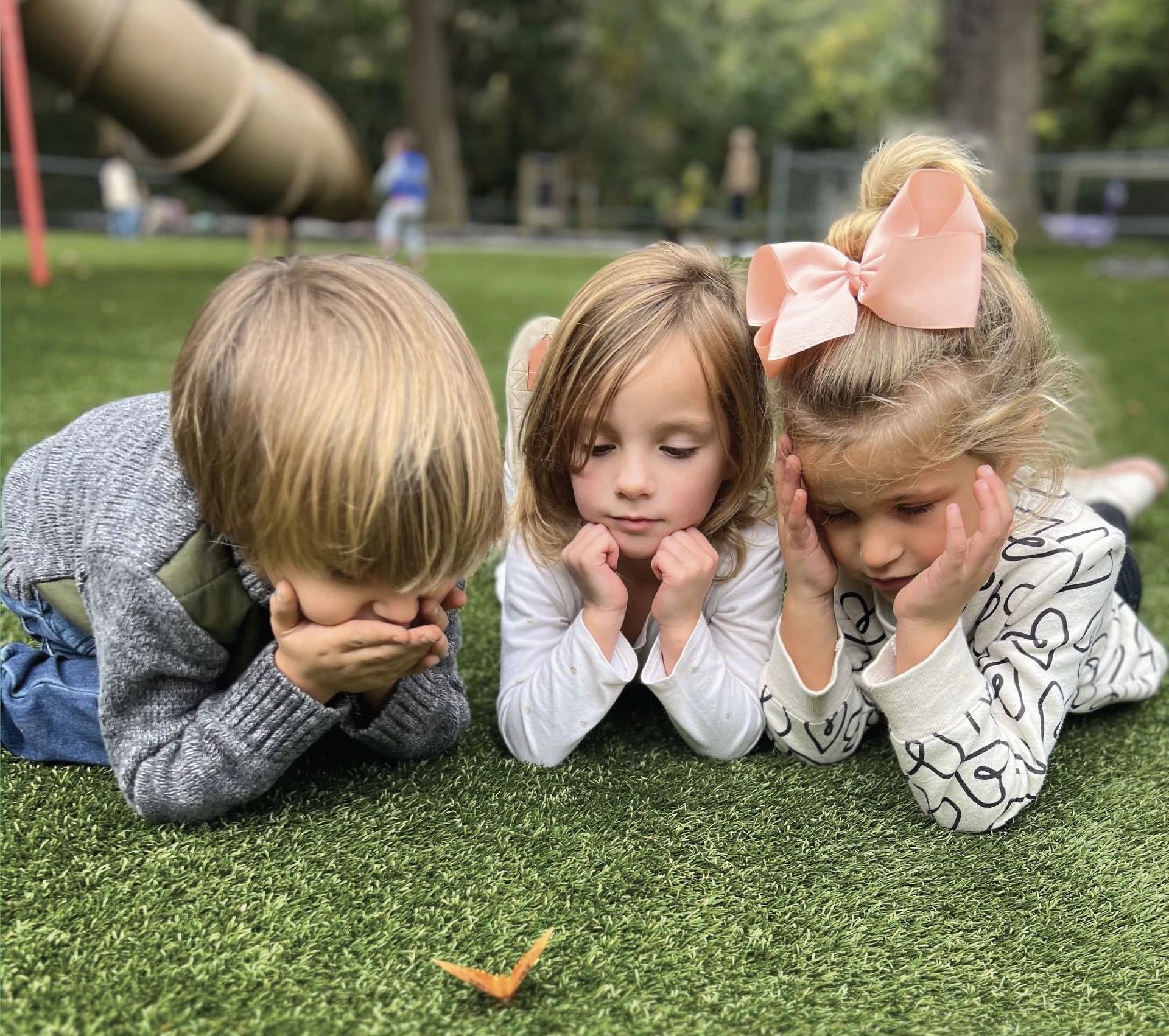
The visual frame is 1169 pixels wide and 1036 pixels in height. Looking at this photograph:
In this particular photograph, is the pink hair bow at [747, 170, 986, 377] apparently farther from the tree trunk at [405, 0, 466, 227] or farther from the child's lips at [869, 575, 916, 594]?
the tree trunk at [405, 0, 466, 227]

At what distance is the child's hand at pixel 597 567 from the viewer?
1821 mm

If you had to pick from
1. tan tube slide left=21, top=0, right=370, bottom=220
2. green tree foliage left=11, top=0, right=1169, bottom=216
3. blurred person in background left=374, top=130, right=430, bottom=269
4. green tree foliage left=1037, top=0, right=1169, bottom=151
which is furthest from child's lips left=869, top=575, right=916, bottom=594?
green tree foliage left=1037, top=0, right=1169, bottom=151

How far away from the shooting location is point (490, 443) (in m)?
1.42

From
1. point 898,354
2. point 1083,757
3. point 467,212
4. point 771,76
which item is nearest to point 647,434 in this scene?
point 898,354

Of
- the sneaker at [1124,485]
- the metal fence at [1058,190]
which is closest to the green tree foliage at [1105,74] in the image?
the metal fence at [1058,190]

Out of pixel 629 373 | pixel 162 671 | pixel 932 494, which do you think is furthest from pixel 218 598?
pixel 932 494

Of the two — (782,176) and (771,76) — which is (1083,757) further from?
(771,76)

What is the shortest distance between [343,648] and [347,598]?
0.24ft

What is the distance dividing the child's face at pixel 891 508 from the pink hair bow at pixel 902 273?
197 millimetres

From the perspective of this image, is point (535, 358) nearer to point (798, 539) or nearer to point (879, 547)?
point (798, 539)

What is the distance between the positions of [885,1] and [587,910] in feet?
125

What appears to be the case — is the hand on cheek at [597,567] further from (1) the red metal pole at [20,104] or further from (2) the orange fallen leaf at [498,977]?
(1) the red metal pole at [20,104]

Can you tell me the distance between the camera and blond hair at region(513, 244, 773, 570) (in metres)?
1.79

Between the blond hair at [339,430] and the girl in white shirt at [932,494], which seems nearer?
the blond hair at [339,430]
